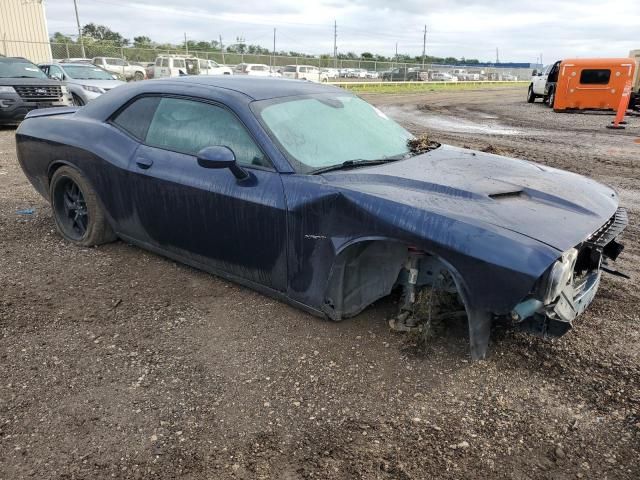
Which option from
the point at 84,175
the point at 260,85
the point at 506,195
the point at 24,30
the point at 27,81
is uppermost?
the point at 24,30

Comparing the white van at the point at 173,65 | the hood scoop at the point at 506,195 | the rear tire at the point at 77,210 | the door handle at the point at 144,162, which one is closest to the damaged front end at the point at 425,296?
the hood scoop at the point at 506,195

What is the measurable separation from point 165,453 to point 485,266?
1658 millimetres

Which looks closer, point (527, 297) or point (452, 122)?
point (527, 297)

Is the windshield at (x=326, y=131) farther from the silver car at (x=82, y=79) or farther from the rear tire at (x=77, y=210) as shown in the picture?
the silver car at (x=82, y=79)

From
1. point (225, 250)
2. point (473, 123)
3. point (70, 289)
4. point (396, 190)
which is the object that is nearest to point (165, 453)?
point (225, 250)

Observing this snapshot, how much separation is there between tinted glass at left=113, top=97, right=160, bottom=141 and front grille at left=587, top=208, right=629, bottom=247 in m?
3.10

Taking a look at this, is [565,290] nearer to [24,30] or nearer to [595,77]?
[595,77]

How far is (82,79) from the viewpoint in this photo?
1494 cm

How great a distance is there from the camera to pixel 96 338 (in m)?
3.27

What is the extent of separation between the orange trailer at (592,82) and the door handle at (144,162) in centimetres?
1818

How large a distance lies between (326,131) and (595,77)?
18.0 meters

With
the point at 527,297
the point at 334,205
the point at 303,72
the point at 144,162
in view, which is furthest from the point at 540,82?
the point at 527,297

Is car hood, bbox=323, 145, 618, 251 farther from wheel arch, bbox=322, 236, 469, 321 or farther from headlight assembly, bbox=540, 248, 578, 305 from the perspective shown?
wheel arch, bbox=322, 236, 469, 321

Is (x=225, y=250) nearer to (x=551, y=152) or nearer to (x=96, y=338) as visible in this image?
(x=96, y=338)
